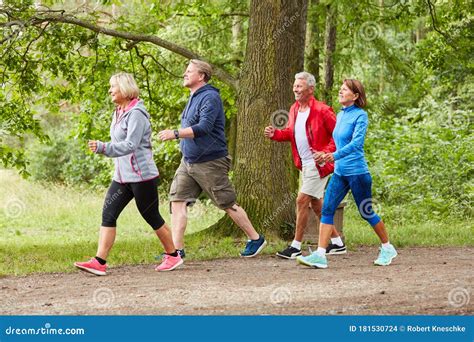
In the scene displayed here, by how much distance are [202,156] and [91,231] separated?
8328 mm

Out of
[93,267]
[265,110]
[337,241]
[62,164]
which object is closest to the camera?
[93,267]

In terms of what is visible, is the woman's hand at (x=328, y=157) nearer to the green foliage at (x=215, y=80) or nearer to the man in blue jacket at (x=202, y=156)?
the man in blue jacket at (x=202, y=156)

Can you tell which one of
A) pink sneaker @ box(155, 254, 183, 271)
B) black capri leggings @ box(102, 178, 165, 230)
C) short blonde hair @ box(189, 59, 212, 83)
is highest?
short blonde hair @ box(189, 59, 212, 83)

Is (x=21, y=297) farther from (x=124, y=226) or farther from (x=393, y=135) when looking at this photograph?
(x=393, y=135)

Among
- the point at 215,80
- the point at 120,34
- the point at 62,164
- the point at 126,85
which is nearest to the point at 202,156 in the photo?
the point at 126,85

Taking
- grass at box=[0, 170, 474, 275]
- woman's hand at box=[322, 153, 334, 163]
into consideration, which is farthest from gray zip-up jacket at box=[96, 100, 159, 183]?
woman's hand at box=[322, 153, 334, 163]

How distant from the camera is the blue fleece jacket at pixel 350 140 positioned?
7.96 meters

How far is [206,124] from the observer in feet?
27.4

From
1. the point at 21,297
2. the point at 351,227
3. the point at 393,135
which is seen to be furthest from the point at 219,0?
the point at 21,297

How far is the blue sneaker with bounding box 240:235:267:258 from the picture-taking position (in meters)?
9.19

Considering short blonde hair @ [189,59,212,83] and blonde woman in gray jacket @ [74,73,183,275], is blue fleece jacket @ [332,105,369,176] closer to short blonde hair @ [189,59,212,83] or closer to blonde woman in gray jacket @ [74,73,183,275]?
short blonde hair @ [189,59,212,83]

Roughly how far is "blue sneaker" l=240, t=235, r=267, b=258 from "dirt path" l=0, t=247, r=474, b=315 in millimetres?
221

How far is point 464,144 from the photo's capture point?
17.1 meters

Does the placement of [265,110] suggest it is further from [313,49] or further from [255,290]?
[313,49]
